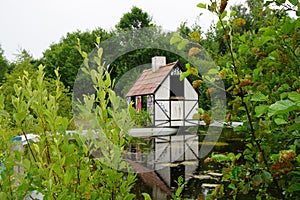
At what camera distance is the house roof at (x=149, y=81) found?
6.29 m

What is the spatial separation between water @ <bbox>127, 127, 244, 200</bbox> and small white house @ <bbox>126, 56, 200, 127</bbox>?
25.4 inches

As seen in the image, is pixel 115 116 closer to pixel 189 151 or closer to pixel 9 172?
pixel 9 172

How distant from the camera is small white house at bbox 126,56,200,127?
6.32 meters

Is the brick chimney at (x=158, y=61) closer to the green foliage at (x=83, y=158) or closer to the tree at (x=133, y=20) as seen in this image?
the tree at (x=133, y=20)

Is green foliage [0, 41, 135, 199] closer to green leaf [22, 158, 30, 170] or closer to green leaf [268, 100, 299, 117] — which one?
green leaf [22, 158, 30, 170]

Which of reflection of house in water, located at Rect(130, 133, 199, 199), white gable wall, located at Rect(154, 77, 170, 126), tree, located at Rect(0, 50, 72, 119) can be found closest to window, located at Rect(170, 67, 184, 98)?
white gable wall, located at Rect(154, 77, 170, 126)

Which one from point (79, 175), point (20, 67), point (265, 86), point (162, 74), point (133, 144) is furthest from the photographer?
point (20, 67)

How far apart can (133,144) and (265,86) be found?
7513 millimetres

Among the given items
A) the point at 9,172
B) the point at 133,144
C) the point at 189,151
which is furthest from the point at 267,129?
the point at 133,144

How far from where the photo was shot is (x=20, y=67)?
1041cm

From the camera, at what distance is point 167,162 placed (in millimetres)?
6223

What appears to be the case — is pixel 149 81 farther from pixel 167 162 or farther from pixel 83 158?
pixel 83 158

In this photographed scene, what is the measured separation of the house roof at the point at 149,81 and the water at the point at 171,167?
4.12ft

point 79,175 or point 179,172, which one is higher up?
point 79,175
